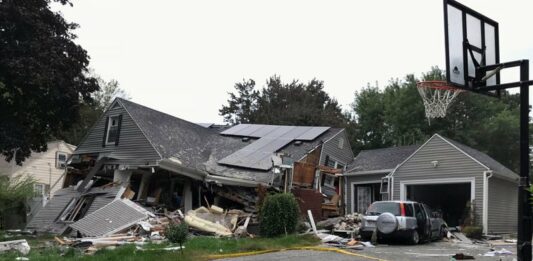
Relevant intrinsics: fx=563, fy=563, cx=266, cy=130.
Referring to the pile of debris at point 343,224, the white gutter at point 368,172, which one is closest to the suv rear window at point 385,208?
the pile of debris at point 343,224

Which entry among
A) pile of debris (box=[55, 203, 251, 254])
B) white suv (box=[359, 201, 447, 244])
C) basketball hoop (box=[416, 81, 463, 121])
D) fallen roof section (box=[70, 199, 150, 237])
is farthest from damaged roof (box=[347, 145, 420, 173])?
fallen roof section (box=[70, 199, 150, 237])

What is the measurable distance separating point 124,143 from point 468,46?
22016 millimetres

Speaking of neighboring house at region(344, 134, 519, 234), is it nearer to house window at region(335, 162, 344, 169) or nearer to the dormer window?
house window at region(335, 162, 344, 169)

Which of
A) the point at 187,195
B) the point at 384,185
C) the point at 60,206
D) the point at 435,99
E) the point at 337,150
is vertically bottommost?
the point at 60,206

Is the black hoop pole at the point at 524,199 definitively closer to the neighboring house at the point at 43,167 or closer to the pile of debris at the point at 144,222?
the pile of debris at the point at 144,222

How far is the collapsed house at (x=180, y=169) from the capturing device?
25.2m

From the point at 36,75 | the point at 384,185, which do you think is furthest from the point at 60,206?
the point at 384,185

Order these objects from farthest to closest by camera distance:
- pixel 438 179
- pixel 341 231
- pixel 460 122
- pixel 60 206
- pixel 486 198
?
pixel 460 122 < pixel 438 179 < pixel 60 206 < pixel 486 198 < pixel 341 231

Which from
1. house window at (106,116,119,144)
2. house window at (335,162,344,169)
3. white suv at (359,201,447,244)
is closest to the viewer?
white suv at (359,201,447,244)

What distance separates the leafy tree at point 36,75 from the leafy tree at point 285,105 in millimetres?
21808

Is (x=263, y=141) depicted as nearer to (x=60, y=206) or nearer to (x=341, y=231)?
(x=341, y=231)

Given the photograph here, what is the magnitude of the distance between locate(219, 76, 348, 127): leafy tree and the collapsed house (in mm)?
14310

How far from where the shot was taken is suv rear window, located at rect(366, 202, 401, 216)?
2009cm

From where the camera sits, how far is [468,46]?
8211 mm
